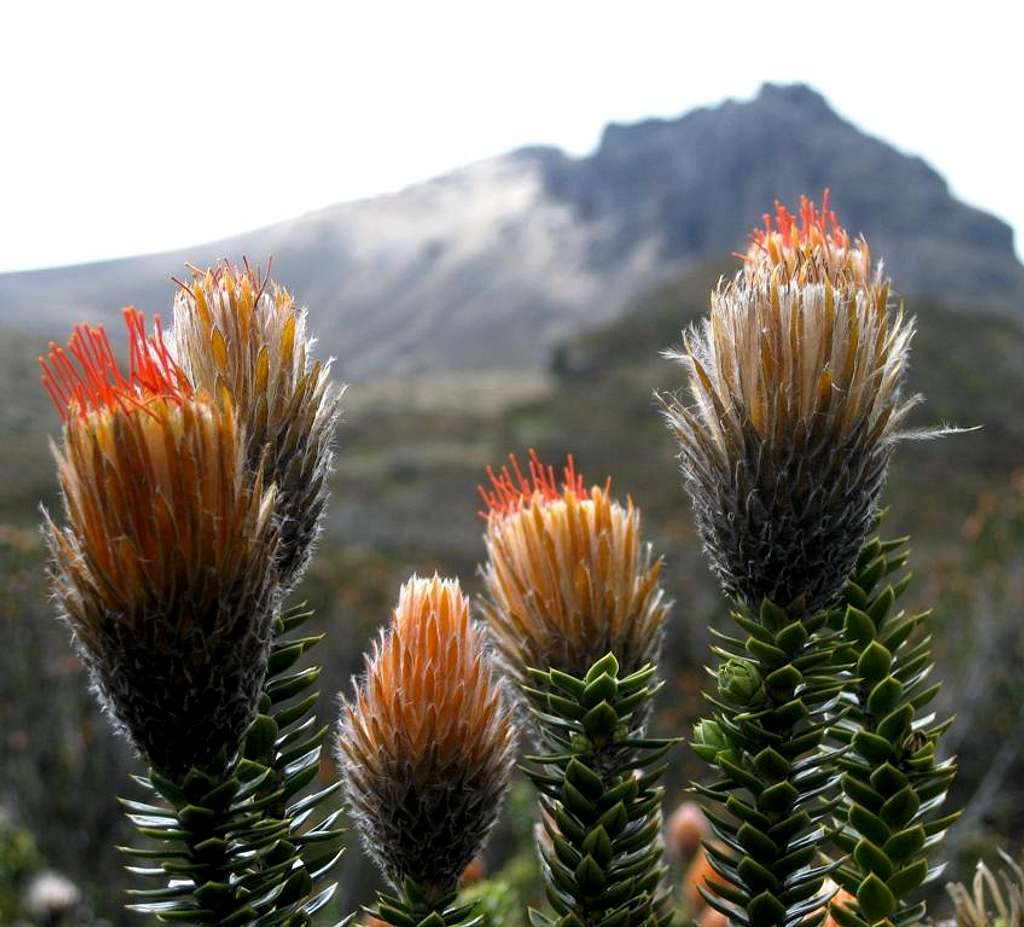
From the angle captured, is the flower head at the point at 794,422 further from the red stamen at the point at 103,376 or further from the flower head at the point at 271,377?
the red stamen at the point at 103,376

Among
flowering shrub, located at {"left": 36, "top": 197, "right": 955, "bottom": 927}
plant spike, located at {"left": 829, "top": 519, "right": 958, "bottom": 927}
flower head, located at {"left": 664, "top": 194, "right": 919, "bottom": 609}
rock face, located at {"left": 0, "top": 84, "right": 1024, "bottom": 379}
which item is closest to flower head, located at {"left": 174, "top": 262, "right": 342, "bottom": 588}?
flowering shrub, located at {"left": 36, "top": 197, "right": 955, "bottom": 927}

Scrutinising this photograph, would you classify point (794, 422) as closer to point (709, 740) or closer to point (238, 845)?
point (709, 740)

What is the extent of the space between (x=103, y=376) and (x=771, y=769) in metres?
0.96

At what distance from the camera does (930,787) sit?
4.32 ft

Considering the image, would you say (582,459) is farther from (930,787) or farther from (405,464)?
(930,787)

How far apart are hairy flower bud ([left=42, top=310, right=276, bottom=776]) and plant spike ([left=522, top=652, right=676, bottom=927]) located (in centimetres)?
42

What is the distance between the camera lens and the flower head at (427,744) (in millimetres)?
1274

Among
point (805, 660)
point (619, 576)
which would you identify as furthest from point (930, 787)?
point (619, 576)

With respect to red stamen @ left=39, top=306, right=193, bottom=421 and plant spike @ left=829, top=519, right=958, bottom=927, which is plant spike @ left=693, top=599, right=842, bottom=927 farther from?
red stamen @ left=39, top=306, right=193, bottom=421

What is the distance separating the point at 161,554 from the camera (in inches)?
39.6

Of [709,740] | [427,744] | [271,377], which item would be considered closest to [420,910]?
[427,744]

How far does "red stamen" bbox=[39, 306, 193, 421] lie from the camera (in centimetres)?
106

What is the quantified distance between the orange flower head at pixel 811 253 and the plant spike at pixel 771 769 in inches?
17.9

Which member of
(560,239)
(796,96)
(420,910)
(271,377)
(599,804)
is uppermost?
(796,96)
